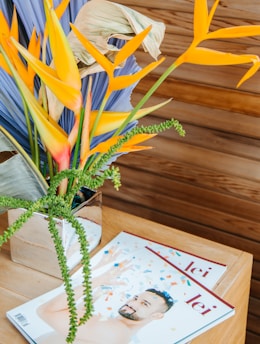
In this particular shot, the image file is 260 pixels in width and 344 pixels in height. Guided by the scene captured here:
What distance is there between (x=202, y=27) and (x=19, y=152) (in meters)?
0.34

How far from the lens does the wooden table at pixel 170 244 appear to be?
3.30ft

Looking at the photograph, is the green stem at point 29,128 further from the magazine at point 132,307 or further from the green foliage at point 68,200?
the magazine at point 132,307

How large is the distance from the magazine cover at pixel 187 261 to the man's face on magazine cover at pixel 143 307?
101mm

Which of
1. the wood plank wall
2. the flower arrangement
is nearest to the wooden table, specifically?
the flower arrangement

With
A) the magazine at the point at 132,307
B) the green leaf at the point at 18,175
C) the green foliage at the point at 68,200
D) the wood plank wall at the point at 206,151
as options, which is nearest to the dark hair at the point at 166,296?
the magazine at the point at 132,307

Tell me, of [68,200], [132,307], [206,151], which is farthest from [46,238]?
[206,151]

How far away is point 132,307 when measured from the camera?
0.98 metres

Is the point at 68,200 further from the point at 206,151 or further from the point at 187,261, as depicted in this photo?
the point at 206,151

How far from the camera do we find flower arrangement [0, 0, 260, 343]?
2.90 ft

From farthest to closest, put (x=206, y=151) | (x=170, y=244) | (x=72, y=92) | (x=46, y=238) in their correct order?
(x=206, y=151), (x=170, y=244), (x=46, y=238), (x=72, y=92)

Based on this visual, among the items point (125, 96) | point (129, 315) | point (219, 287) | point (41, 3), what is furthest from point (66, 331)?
point (41, 3)

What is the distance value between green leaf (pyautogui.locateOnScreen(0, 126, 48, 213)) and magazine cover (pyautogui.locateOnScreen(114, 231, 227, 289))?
0.23 metres

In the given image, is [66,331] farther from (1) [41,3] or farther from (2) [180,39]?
(2) [180,39]

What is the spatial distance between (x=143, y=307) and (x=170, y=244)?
207mm
